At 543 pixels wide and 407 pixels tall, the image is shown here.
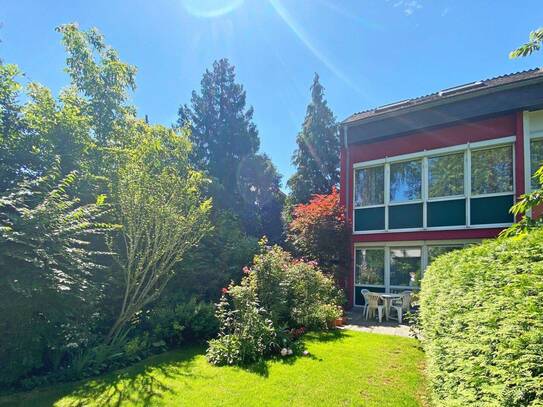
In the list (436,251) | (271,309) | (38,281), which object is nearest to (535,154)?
(436,251)

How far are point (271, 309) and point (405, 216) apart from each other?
22.4 feet

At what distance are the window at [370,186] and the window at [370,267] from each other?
1.99m

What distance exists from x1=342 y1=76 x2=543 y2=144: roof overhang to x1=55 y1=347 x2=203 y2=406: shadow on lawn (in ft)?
34.9

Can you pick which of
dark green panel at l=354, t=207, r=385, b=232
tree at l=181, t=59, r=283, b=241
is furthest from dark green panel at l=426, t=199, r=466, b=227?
tree at l=181, t=59, r=283, b=241

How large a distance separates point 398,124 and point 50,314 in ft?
40.5

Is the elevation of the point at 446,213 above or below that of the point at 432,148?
below

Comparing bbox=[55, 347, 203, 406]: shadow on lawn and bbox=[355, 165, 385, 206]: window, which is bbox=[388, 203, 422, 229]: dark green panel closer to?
bbox=[355, 165, 385, 206]: window

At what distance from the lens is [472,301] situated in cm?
264

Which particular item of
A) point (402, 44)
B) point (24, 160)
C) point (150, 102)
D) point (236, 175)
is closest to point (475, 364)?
point (24, 160)

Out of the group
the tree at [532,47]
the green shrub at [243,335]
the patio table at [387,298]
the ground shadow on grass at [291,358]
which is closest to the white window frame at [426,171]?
the patio table at [387,298]

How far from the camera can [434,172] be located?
38.9ft

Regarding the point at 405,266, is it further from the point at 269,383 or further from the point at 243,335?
the point at 269,383

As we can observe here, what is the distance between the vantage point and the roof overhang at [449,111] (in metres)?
10.3

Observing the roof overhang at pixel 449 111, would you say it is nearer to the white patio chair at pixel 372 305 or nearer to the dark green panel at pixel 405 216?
the dark green panel at pixel 405 216
